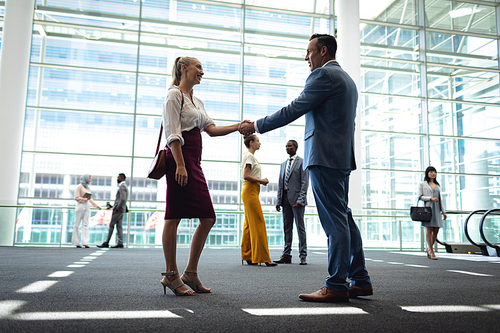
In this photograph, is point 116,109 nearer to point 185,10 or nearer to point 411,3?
point 185,10

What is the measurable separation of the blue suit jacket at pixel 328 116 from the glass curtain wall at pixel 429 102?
1052 cm

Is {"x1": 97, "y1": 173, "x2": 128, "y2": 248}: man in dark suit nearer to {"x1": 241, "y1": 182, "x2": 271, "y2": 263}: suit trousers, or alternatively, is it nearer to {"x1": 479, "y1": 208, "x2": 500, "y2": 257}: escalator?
{"x1": 241, "y1": 182, "x2": 271, "y2": 263}: suit trousers

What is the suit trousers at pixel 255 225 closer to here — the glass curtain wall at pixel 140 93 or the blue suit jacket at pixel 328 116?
the blue suit jacket at pixel 328 116

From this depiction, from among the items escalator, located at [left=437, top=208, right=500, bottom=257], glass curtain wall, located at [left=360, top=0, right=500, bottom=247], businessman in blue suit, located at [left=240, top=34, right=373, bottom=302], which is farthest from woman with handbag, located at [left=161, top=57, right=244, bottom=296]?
glass curtain wall, located at [left=360, top=0, right=500, bottom=247]

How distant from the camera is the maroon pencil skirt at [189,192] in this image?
2520mm

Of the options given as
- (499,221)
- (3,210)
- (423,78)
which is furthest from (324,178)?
(423,78)

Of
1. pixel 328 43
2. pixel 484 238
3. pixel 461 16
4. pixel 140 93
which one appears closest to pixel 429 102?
pixel 461 16

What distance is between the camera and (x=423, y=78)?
1343 cm

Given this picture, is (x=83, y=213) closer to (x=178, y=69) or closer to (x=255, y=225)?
(x=255, y=225)

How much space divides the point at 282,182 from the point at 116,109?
24.2ft

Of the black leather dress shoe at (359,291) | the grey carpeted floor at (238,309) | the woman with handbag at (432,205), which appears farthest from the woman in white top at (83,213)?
the black leather dress shoe at (359,291)

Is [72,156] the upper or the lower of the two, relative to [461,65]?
lower

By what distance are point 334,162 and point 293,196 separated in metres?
3.15

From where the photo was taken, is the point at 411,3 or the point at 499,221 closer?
the point at 499,221
